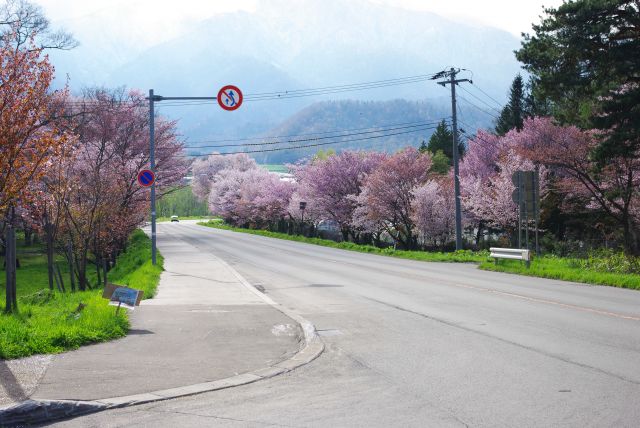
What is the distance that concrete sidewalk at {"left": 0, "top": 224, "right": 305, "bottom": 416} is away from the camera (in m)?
6.57

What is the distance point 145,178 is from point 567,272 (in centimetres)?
1387

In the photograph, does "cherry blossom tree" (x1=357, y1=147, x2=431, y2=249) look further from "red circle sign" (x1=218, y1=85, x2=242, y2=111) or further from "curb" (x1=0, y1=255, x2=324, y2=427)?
"curb" (x1=0, y1=255, x2=324, y2=427)

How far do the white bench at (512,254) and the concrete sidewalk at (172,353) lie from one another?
11.4 m

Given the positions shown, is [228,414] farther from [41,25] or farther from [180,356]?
[41,25]

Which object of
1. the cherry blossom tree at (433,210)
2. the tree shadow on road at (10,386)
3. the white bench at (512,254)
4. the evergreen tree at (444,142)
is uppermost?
the evergreen tree at (444,142)

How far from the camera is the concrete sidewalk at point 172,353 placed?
21.6 ft

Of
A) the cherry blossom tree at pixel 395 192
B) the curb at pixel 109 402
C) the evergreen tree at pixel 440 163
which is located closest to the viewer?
the curb at pixel 109 402

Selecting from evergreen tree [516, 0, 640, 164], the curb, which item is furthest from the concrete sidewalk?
evergreen tree [516, 0, 640, 164]

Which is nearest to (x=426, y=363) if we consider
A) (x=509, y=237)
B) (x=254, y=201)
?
(x=509, y=237)

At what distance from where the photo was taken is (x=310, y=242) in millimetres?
50406

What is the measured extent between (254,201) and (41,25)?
55.4 metres

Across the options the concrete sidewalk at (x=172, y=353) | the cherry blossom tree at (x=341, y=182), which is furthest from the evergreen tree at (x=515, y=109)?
the concrete sidewalk at (x=172, y=353)

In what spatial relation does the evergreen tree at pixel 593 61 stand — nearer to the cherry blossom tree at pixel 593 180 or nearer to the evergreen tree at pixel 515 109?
the cherry blossom tree at pixel 593 180

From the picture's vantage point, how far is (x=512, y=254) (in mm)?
23547
